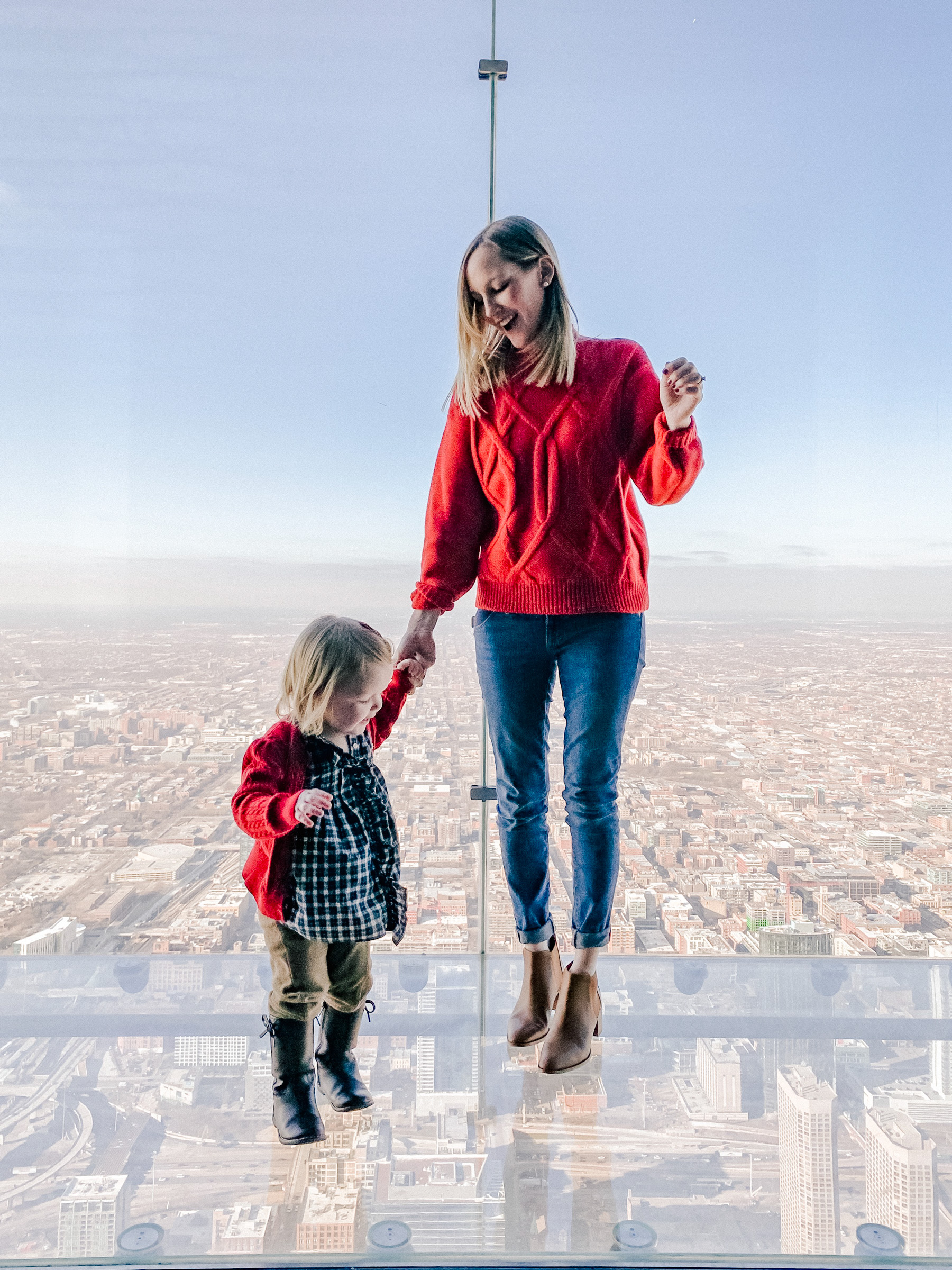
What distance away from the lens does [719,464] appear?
4.83 feet

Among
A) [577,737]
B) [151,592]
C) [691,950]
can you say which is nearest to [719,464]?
[577,737]

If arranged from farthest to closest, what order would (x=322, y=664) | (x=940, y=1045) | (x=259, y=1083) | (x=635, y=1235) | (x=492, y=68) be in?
(x=492, y=68) < (x=940, y=1045) < (x=259, y=1083) < (x=322, y=664) < (x=635, y=1235)

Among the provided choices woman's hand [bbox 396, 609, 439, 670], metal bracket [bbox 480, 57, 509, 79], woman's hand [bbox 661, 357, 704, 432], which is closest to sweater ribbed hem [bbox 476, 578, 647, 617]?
woman's hand [bbox 396, 609, 439, 670]

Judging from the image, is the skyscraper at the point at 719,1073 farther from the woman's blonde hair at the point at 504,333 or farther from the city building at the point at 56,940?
the city building at the point at 56,940

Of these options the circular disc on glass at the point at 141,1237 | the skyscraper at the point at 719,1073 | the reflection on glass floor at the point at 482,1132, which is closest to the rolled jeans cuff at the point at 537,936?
the reflection on glass floor at the point at 482,1132

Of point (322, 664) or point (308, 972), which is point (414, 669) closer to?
point (322, 664)

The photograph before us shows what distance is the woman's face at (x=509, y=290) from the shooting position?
3.23ft

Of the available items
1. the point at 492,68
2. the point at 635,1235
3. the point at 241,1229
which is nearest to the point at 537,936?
the point at 635,1235

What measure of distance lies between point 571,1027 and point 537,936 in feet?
0.40

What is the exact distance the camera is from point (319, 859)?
90cm

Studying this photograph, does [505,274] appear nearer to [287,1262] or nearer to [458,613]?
[458,613]

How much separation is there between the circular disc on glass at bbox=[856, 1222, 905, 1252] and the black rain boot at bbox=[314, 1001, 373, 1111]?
567 millimetres

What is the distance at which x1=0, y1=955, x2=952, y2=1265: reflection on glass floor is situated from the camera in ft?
2.67

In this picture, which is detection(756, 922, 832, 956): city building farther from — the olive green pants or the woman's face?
the woman's face
